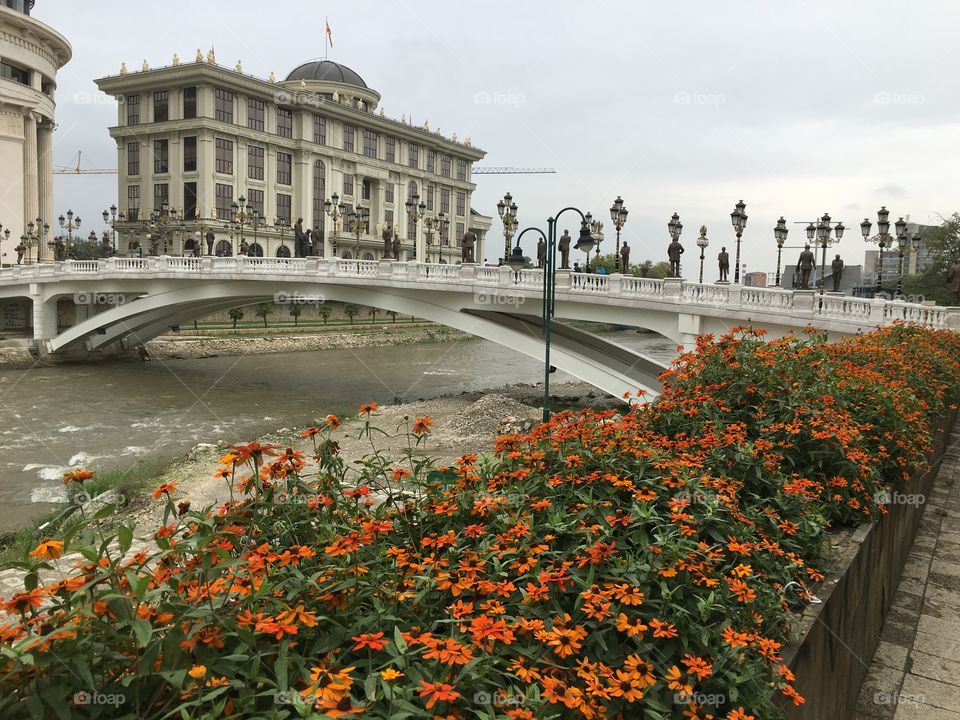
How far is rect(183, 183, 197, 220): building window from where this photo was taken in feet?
194

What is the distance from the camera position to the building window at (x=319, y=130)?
65812 mm

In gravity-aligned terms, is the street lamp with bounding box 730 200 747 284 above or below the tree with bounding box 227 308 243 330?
above

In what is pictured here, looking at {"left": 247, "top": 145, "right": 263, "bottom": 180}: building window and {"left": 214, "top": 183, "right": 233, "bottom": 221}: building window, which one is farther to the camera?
{"left": 247, "top": 145, "right": 263, "bottom": 180}: building window

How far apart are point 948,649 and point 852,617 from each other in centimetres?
162

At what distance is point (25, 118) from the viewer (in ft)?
181

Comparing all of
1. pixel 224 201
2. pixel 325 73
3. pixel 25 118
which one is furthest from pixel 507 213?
pixel 325 73

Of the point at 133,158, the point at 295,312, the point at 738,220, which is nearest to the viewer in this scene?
the point at 738,220

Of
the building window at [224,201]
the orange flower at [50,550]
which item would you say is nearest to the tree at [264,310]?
the building window at [224,201]

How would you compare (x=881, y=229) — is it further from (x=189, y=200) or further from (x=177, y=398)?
(x=189, y=200)

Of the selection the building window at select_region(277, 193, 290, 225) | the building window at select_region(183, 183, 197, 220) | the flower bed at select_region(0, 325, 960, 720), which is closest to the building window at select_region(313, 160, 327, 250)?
the building window at select_region(277, 193, 290, 225)

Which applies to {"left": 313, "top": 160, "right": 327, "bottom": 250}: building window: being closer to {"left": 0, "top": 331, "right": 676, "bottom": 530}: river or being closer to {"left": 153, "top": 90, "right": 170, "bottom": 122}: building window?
{"left": 153, "top": 90, "right": 170, "bottom": 122}: building window

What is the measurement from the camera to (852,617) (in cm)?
425

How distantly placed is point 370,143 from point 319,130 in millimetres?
6645

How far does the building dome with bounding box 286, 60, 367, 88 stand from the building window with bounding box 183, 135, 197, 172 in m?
18.2
